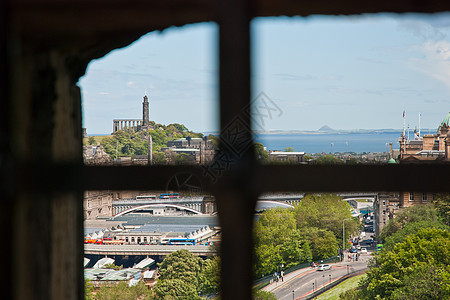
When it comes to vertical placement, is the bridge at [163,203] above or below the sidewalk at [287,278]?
above

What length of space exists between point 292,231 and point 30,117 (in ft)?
14.1

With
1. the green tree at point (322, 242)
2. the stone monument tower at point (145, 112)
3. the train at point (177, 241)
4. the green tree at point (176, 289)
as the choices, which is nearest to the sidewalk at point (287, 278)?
the green tree at point (322, 242)

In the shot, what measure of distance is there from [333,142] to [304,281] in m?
3.81

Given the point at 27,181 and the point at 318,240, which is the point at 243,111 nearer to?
the point at 27,181

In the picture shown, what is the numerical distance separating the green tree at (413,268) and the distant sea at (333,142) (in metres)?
6.10

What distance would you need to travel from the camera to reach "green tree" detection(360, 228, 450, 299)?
7668 mm

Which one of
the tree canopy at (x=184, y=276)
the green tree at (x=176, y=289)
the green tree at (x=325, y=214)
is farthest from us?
the green tree at (x=325, y=214)

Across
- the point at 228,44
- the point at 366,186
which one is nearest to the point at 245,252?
the point at 366,186

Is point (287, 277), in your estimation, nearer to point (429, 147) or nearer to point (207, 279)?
point (207, 279)

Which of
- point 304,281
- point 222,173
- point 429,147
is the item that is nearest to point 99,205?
point 222,173

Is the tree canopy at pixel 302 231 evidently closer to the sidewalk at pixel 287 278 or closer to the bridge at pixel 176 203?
the sidewalk at pixel 287 278

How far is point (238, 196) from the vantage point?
2.91 ft

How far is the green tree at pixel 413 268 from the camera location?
767 cm

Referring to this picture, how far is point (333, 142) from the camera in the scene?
1.89 m
